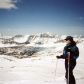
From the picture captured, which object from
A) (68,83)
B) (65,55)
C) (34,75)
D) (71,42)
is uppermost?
(71,42)

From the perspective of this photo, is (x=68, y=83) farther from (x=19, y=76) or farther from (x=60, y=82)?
(x=19, y=76)

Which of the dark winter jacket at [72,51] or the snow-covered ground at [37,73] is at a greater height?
the dark winter jacket at [72,51]

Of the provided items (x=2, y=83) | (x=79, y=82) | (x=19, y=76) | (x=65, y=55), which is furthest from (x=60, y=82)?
(x=19, y=76)

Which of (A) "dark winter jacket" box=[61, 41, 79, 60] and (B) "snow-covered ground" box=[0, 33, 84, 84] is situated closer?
(A) "dark winter jacket" box=[61, 41, 79, 60]

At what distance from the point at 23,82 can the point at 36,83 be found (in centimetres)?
33

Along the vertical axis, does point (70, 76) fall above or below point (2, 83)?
above

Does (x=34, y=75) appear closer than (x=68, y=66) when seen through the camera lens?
No

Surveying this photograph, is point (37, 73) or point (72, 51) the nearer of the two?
point (72, 51)

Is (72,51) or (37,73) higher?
(72,51)

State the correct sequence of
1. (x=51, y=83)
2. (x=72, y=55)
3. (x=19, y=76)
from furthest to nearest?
1. (x=19, y=76)
2. (x=51, y=83)
3. (x=72, y=55)

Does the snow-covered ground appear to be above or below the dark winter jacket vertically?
below

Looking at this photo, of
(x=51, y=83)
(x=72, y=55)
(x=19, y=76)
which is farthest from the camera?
(x=19, y=76)

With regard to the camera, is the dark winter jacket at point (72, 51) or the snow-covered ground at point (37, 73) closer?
the dark winter jacket at point (72, 51)

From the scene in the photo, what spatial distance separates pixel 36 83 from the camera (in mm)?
3867
